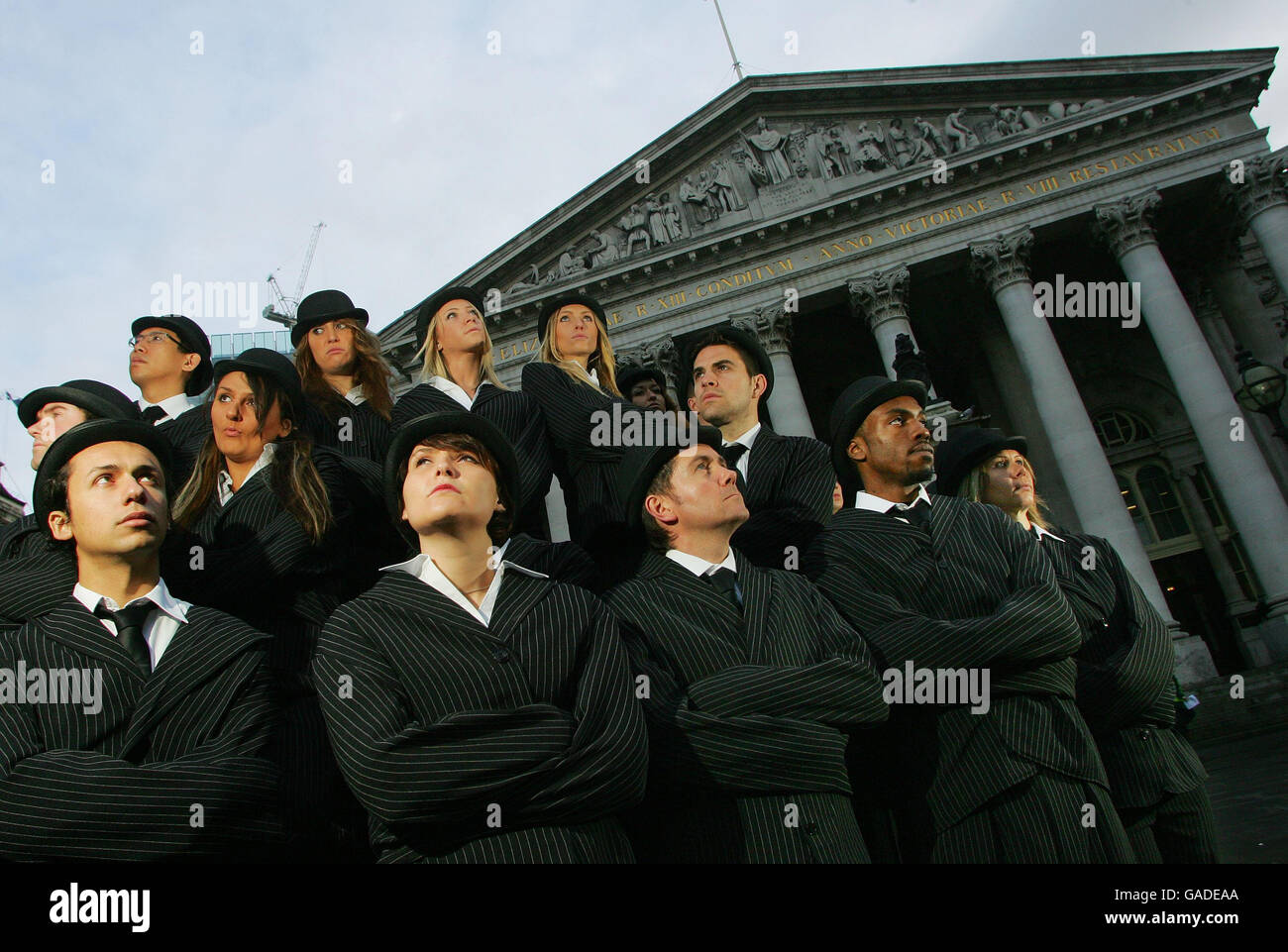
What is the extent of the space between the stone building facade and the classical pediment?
7 cm

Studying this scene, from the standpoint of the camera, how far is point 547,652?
2.82 m

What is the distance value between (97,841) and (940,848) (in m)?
2.79

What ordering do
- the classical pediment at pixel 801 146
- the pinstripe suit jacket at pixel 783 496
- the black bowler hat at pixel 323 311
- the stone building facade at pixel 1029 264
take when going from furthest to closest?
the classical pediment at pixel 801 146
the stone building facade at pixel 1029 264
the black bowler hat at pixel 323 311
the pinstripe suit jacket at pixel 783 496

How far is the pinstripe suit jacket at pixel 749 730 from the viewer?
2.90 metres

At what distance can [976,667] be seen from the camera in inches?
132

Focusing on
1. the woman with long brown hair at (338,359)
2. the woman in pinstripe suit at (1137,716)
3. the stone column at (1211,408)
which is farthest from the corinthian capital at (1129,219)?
the woman with long brown hair at (338,359)

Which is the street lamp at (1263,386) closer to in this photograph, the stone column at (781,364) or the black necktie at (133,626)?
the stone column at (781,364)

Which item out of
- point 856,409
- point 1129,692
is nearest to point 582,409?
point 856,409

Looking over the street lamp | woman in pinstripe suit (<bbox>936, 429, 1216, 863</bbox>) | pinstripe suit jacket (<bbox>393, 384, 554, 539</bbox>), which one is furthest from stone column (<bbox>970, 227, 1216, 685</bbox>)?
pinstripe suit jacket (<bbox>393, 384, 554, 539</bbox>)

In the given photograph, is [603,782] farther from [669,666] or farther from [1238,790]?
[1238,790]

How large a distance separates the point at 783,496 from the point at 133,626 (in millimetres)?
3084

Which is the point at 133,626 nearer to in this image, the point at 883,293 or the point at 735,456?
the point at 735,456

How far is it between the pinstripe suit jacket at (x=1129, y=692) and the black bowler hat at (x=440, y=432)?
102 inches

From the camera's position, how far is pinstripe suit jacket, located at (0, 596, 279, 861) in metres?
2.35
